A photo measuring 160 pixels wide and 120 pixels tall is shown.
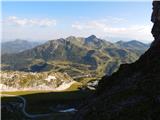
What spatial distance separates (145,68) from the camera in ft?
262

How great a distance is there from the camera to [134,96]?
6581 cm

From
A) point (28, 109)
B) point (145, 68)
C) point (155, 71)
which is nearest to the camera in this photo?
point (155, 71)

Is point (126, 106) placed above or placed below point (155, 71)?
below


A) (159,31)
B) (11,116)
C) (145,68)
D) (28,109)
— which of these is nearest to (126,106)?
(145,68)

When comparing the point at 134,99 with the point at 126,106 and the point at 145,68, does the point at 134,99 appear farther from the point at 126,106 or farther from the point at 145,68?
the point at 145,68

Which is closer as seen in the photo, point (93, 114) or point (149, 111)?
point (149, 111)

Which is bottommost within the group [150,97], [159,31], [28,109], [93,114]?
[28,109]

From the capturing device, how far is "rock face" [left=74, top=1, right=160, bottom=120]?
2334 inches

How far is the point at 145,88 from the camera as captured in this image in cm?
6644

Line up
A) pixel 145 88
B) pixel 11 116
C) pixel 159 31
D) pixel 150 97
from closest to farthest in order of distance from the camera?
pixel 150 97 < pixel 145 88 < pixel 159 31 < pixel 11 116

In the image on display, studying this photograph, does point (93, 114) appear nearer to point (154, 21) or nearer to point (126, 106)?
point (126, 106)

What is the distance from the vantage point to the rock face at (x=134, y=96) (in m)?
59.3

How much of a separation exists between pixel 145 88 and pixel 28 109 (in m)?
118

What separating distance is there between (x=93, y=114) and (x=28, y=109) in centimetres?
11282
